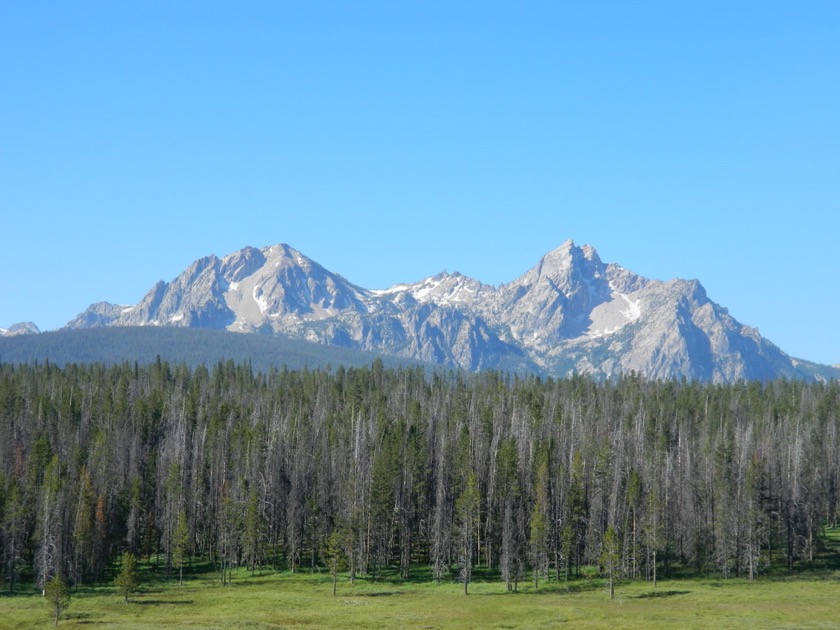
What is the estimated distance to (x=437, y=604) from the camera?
102312 millimetres

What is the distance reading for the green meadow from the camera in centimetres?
9119

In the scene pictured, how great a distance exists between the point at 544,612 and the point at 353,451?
49.5m

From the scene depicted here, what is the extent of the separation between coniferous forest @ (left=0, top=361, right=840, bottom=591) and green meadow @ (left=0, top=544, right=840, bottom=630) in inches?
126

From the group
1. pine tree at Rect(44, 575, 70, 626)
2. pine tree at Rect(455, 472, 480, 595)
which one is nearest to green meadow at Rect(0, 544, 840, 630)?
pine tree at Rect(44, 575, 70, 626)

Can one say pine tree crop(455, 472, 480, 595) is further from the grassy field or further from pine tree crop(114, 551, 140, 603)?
pine tree crop(114, 551, 140, 603)

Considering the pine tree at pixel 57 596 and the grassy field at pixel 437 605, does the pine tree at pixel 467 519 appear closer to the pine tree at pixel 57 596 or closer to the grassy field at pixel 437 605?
the grassy field at pixel 437 605

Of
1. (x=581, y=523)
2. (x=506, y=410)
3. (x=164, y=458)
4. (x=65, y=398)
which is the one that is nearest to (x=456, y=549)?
(x=581, y=523)

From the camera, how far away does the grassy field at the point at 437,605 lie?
299 ft

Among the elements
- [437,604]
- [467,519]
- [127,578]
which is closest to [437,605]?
[437,604]

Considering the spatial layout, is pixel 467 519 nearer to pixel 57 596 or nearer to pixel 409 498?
pixel 409 498

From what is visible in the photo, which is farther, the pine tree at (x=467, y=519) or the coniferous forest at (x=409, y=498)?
the coniferous forest at (x=409, y=498)

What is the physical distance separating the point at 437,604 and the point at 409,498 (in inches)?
1160

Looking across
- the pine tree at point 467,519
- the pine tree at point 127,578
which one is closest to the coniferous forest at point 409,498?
the pine tree at point 467,519

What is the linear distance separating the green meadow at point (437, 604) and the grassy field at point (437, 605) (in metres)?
0.10
